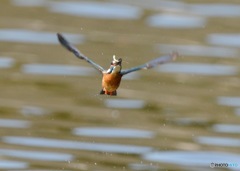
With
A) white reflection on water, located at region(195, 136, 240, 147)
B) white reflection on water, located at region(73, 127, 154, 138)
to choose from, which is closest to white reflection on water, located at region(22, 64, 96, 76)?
white reflection on water, located at region(73, 127, 154, 138)

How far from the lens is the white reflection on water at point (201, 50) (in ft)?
33.1

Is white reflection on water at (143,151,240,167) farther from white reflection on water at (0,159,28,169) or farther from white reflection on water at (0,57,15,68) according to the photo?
white reflection on water at (0,57,15,68)

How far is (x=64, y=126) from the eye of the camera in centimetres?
835

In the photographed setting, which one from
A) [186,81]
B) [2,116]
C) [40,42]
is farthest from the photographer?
[40,42]

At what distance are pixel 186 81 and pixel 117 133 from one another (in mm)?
1500

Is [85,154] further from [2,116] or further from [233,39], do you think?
[233,39]

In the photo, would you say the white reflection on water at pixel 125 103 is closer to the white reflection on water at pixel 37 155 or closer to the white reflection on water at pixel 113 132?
the white reflection on water at pixel 113 132

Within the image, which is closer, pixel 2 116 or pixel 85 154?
pixel 85 154

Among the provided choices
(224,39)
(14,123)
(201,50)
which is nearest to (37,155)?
(14,123)

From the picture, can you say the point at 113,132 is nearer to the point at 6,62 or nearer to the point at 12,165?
the point at 12,165

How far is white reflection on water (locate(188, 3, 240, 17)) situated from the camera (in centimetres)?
1107

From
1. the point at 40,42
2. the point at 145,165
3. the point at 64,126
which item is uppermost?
the point at 40,42

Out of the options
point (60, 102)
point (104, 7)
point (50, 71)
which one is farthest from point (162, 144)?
point (104, 7)

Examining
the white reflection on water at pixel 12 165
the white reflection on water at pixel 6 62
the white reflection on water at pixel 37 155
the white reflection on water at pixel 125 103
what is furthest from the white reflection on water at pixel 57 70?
the white reflection on water at pixel 12 165
